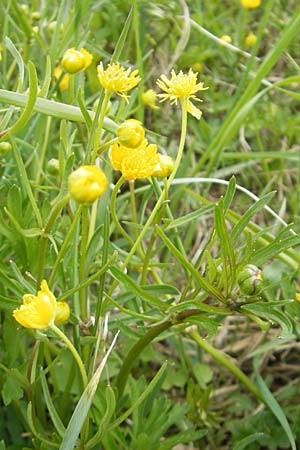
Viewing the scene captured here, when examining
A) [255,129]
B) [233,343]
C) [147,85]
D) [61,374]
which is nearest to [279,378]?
[233,343]

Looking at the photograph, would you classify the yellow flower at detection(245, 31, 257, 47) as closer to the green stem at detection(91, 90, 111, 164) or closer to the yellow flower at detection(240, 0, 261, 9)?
the yellow flower at detection(240, 0, 261, 9)

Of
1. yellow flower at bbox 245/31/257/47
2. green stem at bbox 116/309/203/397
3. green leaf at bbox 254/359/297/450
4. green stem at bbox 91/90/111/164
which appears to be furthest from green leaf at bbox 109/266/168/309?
yellow flower at bbox 245/31/257/47

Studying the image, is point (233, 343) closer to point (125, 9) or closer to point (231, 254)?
point (231, 254)

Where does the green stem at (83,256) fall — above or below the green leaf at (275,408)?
above

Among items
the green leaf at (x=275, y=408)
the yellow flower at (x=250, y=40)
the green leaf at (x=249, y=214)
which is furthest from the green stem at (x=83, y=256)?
the yellow flower at (x=250, y=40)

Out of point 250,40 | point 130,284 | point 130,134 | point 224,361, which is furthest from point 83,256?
point 250,40

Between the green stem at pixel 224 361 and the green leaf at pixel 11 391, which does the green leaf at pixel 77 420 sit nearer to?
the green leaf at pixel 11 391

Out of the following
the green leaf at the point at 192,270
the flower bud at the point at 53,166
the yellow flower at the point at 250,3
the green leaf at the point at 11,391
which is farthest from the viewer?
the yellow flower at the point at 250,3
